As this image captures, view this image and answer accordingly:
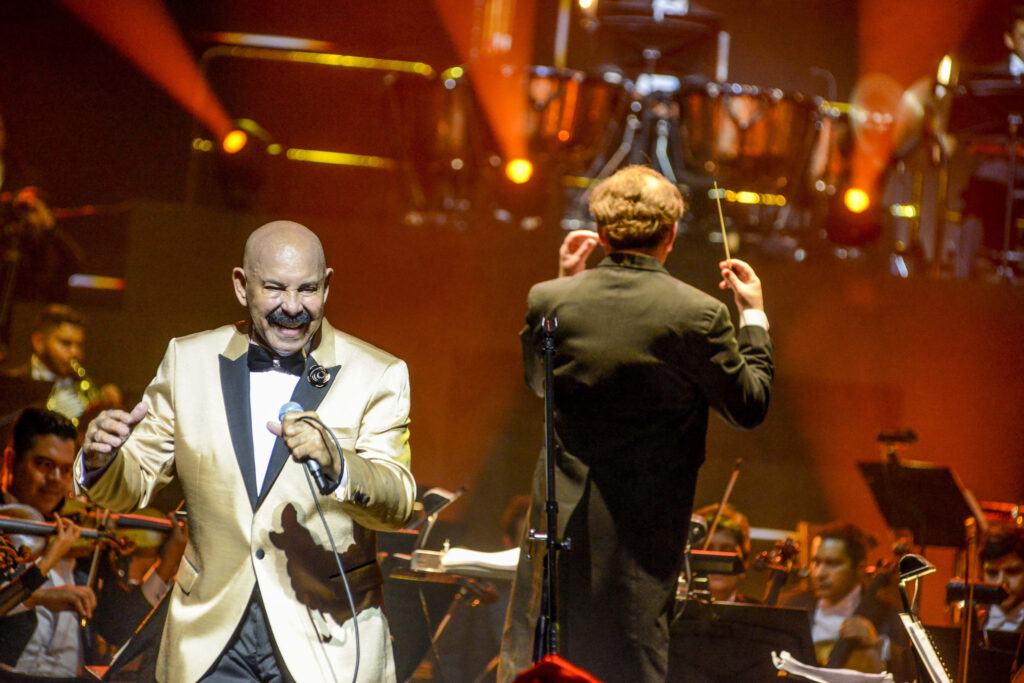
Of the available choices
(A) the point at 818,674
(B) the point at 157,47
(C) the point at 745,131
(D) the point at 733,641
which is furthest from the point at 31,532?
(C) the point at 745,131

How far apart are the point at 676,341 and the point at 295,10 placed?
7.46 m

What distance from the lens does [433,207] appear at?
26.2ft

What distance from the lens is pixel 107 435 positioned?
7.64 feet

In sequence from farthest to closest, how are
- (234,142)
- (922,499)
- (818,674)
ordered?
(234,142)
(922,499)
(818,674)

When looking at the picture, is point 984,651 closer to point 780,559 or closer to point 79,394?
point 780,559

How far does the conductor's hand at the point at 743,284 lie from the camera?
3.02 metres

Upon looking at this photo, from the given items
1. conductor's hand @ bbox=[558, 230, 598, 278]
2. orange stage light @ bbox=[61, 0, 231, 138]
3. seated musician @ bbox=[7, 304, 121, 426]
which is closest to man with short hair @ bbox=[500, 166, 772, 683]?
conductor's hand @ bbox=[558, 230, 598, 278]

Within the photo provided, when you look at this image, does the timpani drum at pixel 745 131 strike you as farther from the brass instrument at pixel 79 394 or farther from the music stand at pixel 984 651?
the brass instrument at pixel 79 394

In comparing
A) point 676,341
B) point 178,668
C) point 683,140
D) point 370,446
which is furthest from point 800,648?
point 683,140

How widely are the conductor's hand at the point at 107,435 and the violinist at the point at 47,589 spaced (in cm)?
269

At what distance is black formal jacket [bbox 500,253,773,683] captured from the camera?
2775 mm

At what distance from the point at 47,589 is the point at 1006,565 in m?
4.79

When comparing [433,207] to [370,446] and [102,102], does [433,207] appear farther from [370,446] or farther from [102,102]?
[370,446]

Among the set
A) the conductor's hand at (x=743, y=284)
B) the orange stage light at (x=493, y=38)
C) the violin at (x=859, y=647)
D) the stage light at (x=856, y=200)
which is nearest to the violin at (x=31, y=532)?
the conductor's hand at (x=743, y=284)
